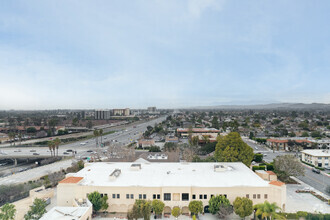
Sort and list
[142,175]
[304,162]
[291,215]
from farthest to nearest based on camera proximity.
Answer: [304,162], [142,175], [291,215]

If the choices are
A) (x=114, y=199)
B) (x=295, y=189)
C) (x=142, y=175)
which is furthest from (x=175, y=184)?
(x=295, y=189)

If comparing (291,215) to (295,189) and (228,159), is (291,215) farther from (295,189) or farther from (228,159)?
(228,159)

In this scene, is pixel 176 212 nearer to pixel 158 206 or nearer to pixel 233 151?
pixel 158 206

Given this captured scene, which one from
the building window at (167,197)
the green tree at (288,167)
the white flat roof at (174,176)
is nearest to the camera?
the building window at (167,197)

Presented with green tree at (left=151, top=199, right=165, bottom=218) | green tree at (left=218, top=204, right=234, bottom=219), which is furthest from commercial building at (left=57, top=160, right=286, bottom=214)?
green tree at (left=218, top=204, right=234, bottom=219)

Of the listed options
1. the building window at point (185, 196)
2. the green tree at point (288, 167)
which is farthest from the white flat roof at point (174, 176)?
the green tree at point (288, 167)

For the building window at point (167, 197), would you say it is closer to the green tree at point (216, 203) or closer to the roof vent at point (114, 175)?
the green tree at point (216, 203)

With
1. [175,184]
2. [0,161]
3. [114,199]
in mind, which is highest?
[175,184]
